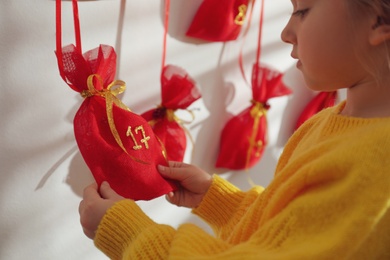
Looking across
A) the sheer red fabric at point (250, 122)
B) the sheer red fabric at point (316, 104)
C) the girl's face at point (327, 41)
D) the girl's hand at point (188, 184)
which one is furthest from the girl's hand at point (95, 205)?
the sheer red fabric at point (316, 104)

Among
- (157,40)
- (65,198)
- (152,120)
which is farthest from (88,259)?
(157,40)

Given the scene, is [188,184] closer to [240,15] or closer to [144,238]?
[144,238]

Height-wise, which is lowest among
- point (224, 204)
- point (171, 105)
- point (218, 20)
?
point (224, 204)

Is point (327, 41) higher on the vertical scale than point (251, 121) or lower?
higher

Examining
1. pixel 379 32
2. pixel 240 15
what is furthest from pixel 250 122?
pixel 379 32

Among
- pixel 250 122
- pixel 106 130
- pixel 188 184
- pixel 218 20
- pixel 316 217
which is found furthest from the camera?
pixel 250 122

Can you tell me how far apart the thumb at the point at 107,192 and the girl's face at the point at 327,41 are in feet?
0.84

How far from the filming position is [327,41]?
550mm

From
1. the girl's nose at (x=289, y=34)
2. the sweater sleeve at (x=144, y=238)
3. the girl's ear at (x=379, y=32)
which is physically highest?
the girl's ear at (x=379, y=32)

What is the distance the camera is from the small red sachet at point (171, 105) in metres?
0.77

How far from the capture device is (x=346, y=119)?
575 millimetres

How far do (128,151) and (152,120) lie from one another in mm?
168

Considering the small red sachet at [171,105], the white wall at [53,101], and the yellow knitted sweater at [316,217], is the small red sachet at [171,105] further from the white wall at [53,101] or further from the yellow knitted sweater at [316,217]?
the yellow knitted sweater at [316,217]

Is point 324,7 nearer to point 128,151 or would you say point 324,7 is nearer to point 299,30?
point 299,30
